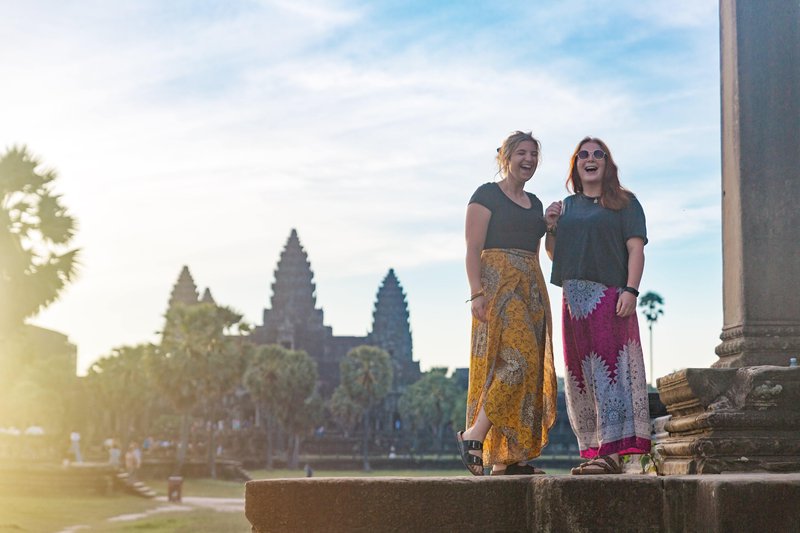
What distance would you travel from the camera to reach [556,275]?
236 inches

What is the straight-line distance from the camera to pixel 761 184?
20.6 ft

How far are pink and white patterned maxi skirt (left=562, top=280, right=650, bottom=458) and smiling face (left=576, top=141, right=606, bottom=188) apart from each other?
51cm

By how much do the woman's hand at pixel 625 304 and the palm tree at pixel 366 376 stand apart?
71.1m

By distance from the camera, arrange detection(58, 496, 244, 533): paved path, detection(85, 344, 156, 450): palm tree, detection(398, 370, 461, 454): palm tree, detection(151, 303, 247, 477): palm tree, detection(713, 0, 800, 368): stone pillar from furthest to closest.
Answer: detection(398, 370, 461, 454): palm tree, detection(85, 344, 156, 450): palm tree, detection(151, 303, 247, 477): palm tree, detection(58, 496, 244, 533): paved path, detection(713, 0, 800, 368): stone pillar

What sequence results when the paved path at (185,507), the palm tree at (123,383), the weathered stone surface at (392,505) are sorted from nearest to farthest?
the weathered stone surface at (392,505) → the paved path at (185,507) → the palm tree at (123,383)

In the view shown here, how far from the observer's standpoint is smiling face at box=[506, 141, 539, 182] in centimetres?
609

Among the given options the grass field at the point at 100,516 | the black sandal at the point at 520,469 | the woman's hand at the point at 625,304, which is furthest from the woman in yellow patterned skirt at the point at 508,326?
the grass field at the point at 100,516

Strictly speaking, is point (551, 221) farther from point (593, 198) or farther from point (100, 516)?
point (100, 516)

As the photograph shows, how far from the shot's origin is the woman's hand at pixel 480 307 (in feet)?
19.4

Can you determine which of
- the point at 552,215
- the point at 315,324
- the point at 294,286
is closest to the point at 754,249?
the point at 552,215

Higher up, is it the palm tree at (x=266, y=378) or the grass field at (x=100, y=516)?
the palm tree at (x=266, y=378)

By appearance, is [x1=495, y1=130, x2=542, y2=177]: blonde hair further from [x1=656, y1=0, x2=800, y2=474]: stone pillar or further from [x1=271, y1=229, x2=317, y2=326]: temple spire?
[x1=271, y1=229, x2=317, y2=326]: temple spire

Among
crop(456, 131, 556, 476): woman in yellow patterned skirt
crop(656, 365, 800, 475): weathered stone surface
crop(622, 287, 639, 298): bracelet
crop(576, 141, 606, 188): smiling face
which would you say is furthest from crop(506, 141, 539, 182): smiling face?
crop(656, 365, 800, 475): weathered stone surface

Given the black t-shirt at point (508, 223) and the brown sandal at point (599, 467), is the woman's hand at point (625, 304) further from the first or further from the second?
the brown sandal at point (599, 467)
